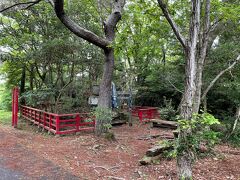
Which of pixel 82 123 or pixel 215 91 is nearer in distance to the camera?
pixel 82 123

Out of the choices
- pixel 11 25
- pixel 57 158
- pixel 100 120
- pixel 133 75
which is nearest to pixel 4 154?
pixel 57 158

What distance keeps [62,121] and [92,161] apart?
295 cm

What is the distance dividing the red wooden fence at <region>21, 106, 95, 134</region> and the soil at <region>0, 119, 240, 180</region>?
2.09 ft

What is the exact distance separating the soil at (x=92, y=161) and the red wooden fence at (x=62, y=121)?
64cm

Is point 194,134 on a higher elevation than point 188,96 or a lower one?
lower

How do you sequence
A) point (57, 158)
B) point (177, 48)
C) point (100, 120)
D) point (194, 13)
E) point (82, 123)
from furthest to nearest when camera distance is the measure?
point (177, 48) < point (82, 123) < point (100, 120) < point (57, 158) < point (194, 13)

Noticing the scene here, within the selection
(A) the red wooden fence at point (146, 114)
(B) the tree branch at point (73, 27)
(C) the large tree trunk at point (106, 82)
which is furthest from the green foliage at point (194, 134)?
(A) the red wooden fence at point (146, 114)

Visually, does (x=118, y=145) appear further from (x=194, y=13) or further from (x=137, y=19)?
(x=137, y=19)

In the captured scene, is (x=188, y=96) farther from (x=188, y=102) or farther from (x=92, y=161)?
(x=92, y=161)

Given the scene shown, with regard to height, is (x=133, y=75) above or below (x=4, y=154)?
above

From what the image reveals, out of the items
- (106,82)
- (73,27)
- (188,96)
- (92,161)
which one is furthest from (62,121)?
(188,96)

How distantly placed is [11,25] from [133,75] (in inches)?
264

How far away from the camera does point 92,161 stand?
5199 millimetres

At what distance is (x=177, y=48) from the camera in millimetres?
10070
